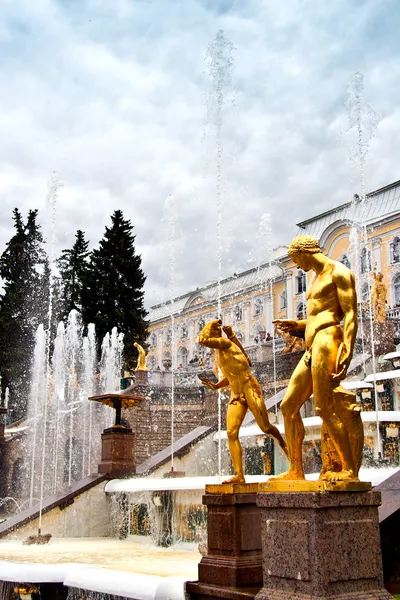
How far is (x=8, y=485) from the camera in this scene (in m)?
21.7

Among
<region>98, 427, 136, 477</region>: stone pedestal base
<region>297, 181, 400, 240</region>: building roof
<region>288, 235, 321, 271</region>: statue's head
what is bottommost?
<region>98, 427, 136, 477</region>: stone pedestal base

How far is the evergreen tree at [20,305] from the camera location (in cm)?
3434

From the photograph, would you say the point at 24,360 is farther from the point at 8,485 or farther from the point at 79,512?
the point at 79,512

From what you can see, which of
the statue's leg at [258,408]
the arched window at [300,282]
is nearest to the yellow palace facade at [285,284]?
the arched window at [300,282]

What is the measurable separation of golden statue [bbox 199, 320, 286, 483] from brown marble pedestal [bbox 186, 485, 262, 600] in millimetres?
340

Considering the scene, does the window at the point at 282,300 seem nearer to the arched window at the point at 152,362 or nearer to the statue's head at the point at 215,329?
the arched window at the point at 152,362

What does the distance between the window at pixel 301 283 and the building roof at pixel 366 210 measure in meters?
3.00

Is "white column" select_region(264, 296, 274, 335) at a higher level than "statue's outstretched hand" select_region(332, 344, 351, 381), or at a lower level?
higher

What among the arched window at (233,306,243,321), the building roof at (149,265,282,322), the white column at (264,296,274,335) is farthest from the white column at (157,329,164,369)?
the white column at (264,296,274,335)

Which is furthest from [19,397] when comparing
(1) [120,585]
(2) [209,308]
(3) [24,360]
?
(1) [120,585]

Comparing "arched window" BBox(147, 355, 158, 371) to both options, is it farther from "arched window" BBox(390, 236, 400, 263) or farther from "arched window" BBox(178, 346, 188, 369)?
"arched window" BBox(390, 236, 400, 263)

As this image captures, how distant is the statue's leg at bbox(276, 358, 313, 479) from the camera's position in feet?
17.8

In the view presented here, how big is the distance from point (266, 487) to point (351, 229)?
3491 cm

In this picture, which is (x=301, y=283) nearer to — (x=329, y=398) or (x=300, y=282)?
(x=300, y=282)
